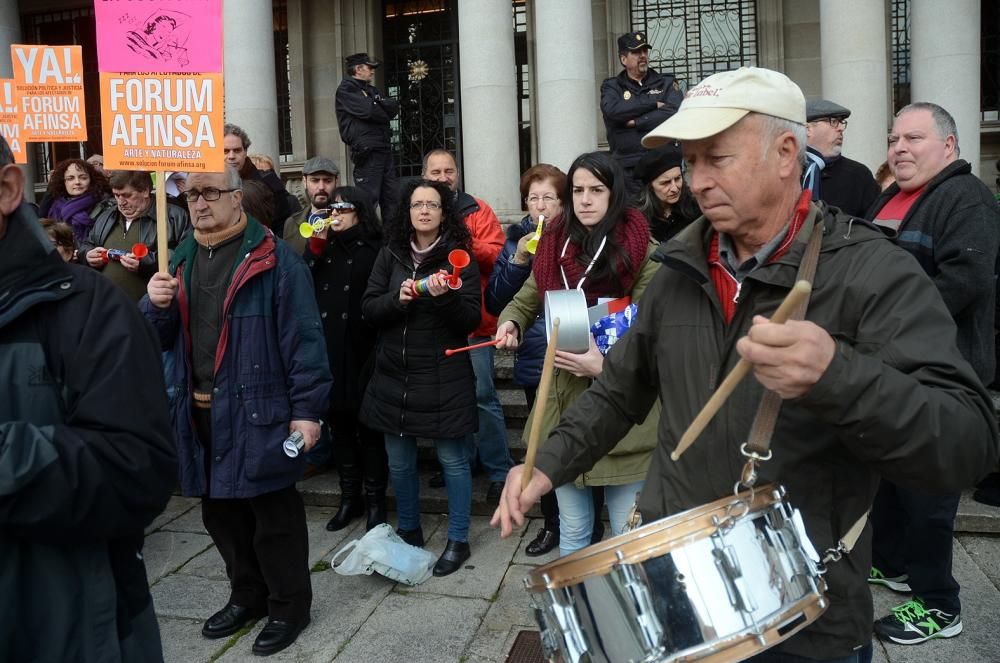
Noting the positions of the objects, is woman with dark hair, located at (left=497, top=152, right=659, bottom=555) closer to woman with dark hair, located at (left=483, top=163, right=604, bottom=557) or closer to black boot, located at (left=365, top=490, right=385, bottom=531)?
woman with dark hair, located at (left=483, top=163, right=604, bottom=557)

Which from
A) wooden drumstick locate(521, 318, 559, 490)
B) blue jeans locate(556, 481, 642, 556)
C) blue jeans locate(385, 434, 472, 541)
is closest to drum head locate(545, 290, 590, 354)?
blue jeans locate(556, 481, 642, 556)

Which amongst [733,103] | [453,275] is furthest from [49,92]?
[733,103]

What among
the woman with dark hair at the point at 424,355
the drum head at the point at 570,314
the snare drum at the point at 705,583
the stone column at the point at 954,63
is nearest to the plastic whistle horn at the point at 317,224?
the woman with dark hair at the point at 424,355

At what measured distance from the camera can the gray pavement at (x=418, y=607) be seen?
4035mm

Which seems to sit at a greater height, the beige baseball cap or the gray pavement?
the beige baseball cap

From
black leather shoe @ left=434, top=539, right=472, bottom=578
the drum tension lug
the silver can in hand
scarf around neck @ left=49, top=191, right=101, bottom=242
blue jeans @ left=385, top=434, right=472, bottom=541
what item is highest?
scarf around neck @ left=49, top=191, right=101, bottom=242

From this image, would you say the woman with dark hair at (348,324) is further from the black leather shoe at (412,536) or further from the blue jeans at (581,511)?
the blue jeans at (581,511)

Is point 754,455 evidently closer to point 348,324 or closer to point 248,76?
point 348,324

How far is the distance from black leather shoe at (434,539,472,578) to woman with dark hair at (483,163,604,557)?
1.20 feet

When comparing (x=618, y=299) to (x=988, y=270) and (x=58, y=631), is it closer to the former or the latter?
(x=988, y=270)

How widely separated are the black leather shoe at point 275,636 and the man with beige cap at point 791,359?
8.03 ft

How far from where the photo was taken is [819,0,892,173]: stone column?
30.4ft

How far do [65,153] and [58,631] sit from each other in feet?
53.1

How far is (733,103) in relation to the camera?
74.2 inches
